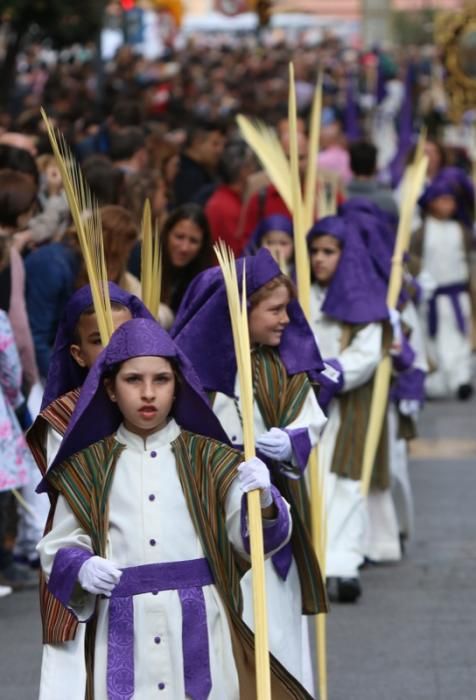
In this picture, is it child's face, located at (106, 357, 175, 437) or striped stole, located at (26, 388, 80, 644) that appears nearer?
child's face, located at (106, 357, 175, 437)

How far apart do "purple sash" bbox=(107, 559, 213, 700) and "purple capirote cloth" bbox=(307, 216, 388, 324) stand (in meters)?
3.36

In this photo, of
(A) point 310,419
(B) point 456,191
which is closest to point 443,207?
(B) point 456,191

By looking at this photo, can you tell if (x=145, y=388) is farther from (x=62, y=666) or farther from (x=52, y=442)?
(x=62, y=666)

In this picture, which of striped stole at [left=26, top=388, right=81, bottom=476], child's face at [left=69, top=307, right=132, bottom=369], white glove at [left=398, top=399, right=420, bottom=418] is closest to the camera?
striped stole at [left=26, top=388, right=81, bottom=476]

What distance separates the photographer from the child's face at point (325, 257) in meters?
8.44

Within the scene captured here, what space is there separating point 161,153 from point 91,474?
850 centimetres

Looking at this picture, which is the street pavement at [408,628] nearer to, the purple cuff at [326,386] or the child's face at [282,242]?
the purple cuff at [326,386]

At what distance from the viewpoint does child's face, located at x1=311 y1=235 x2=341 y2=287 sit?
8.44 meters

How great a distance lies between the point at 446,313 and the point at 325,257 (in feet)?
23.4

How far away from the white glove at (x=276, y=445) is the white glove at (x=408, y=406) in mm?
4070

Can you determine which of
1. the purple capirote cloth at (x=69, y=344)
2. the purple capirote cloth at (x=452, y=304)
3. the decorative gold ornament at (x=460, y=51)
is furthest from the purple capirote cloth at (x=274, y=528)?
the decorative gold ornament at (x=460, y=51)

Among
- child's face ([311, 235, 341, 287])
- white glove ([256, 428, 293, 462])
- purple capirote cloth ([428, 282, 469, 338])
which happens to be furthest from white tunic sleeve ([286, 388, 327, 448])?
purple capirote cloth ([428, 282, 469, 338])

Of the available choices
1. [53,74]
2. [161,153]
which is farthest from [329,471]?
[53,74]

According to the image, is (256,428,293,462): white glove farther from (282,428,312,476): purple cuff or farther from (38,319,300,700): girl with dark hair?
(38,319,300,700): girl with dark hair
